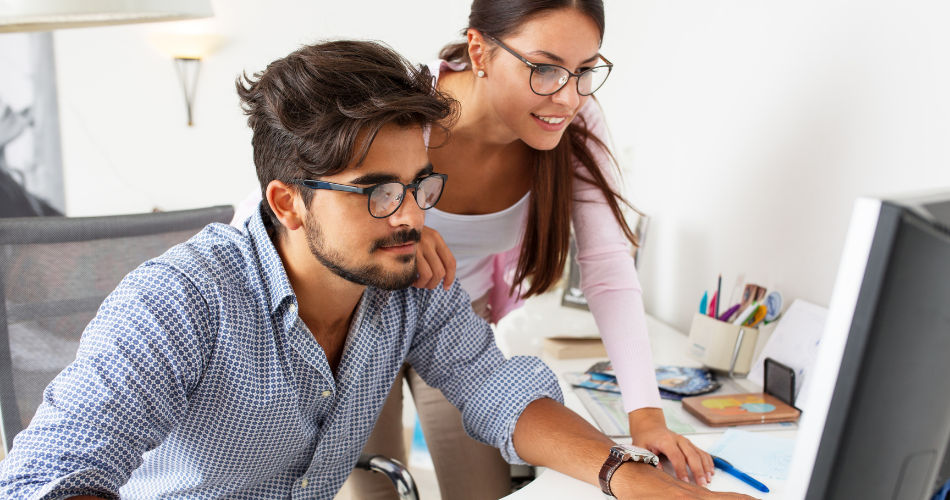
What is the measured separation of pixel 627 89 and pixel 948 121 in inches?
44.3

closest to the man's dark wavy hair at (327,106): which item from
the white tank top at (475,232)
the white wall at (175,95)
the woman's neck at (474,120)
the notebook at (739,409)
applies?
the woman's neck at (474,120)

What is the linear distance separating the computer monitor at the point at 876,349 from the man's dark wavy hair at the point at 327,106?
66cm

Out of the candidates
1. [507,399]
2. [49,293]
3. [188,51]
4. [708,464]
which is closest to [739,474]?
[708,464]

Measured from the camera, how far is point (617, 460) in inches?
35.7

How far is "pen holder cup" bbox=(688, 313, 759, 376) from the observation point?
1.41 meters

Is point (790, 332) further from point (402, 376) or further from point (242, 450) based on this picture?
point (242, 450)

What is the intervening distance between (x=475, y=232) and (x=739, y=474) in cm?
69

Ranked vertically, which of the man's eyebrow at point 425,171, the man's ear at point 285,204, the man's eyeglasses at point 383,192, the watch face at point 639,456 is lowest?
the watch face at point 639,456

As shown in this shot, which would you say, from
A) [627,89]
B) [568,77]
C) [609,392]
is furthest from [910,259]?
[627,89]

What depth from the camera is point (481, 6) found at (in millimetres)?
1227

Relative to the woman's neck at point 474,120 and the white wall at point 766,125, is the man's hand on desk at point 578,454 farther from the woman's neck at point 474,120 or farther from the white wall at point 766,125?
the white wall at point 766,125

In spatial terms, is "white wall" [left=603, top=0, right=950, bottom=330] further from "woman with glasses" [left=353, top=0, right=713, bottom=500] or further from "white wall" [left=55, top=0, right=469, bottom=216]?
"white wall" [left=55, top=0, right=469, bottom=216]

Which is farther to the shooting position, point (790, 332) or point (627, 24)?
point (627, 24)

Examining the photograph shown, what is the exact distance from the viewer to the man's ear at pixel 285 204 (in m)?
1.01
